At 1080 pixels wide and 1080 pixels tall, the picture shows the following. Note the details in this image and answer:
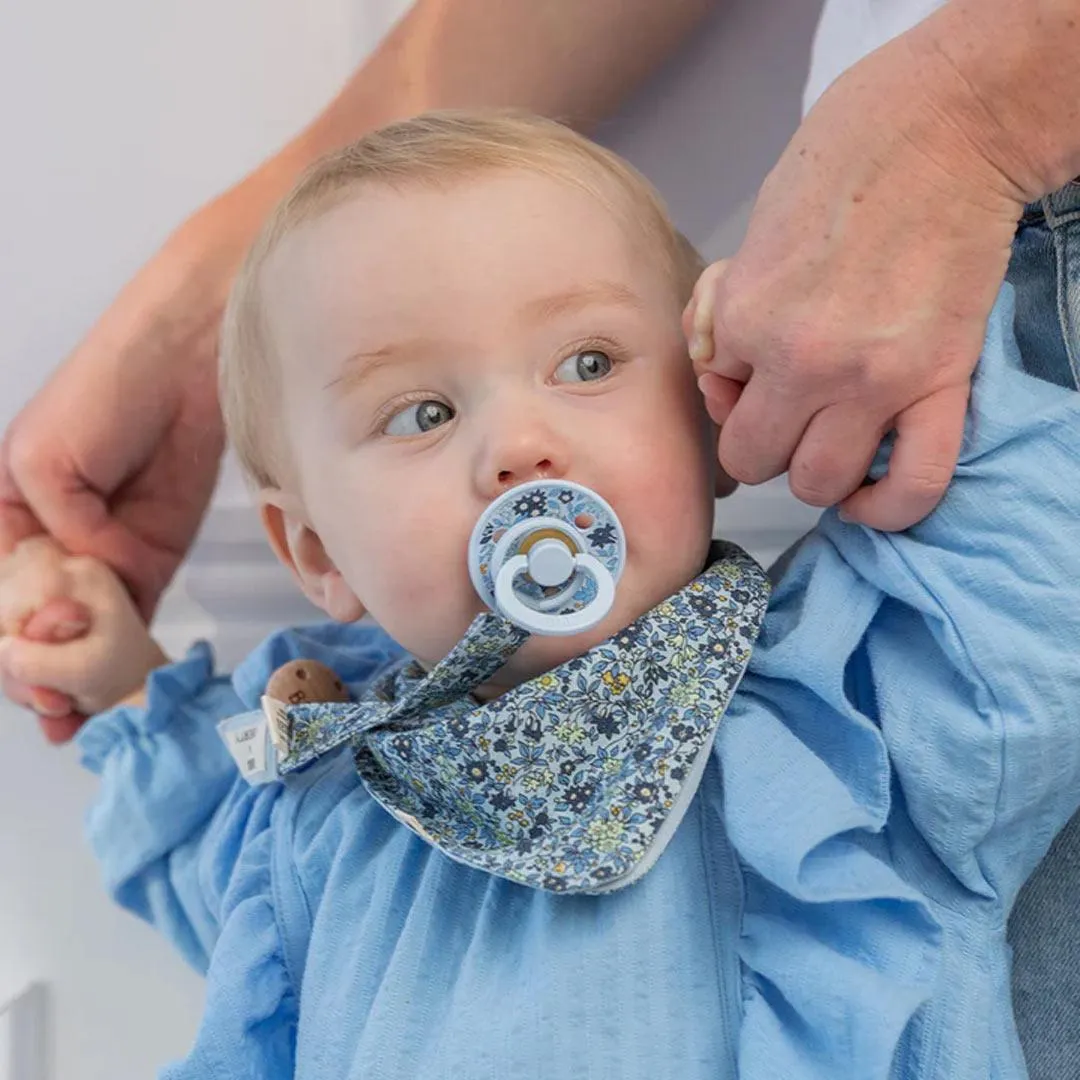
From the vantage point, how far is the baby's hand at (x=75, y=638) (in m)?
1.05

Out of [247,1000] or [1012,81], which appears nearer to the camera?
[1012,81]

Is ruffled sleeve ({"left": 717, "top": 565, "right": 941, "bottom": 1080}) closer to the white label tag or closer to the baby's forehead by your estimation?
the baby's forehead

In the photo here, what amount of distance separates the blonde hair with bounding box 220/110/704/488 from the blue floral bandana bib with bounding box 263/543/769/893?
0.75ft

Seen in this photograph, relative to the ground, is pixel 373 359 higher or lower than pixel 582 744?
higher

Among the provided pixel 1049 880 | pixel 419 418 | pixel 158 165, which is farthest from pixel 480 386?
pixel 158 165

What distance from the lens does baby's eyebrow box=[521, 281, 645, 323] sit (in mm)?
750

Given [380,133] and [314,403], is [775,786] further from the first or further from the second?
[380,133]

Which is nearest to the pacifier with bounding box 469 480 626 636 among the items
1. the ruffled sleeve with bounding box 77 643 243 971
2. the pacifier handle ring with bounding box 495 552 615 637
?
the pacifier handle ring with bounding box 495 552 615 637

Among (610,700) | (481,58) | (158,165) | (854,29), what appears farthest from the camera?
(158,165)

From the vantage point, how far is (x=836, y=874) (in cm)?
65

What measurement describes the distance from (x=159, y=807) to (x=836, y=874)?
571mm

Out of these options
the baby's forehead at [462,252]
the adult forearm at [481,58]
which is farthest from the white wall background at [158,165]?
the baby's forehead at [462,252]

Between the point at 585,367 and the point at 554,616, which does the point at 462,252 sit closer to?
the point at 585,367

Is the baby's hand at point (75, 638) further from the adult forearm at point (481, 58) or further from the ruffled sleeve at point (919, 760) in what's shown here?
the ruffled sleeve at point (919, 760)
